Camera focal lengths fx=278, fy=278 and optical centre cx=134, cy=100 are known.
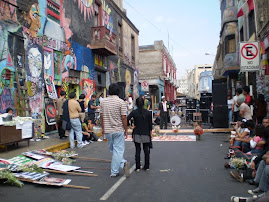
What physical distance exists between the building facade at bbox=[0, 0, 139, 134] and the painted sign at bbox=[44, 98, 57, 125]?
1.20 feet

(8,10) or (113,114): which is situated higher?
(8,10)

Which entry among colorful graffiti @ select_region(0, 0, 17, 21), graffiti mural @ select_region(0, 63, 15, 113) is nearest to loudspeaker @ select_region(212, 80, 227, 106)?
graffiti mural @ select_region(0, 63, 15, 113)

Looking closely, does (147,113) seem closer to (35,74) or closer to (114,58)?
(35,74)

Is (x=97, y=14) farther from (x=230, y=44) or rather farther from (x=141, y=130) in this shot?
(x=141, y=130)

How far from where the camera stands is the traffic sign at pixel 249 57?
10219mm

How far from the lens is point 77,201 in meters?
4.44

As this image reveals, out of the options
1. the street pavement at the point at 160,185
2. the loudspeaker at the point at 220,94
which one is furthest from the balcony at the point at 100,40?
the street pavement at the point at 160,185

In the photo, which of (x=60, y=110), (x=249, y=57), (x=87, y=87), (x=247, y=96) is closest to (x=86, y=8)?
(x=87, y=87)

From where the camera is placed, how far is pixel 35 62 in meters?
11.4

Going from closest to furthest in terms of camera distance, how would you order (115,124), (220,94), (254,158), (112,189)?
(112,189) < (254,158) < (115,124) < (220,94)

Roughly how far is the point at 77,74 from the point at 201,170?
10542 mm

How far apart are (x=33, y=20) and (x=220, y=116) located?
978 cm

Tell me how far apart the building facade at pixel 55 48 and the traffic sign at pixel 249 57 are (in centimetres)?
806

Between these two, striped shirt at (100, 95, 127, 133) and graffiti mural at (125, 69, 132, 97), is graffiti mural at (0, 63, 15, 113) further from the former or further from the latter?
graffiti mural at (125, 69, 132, 97)
